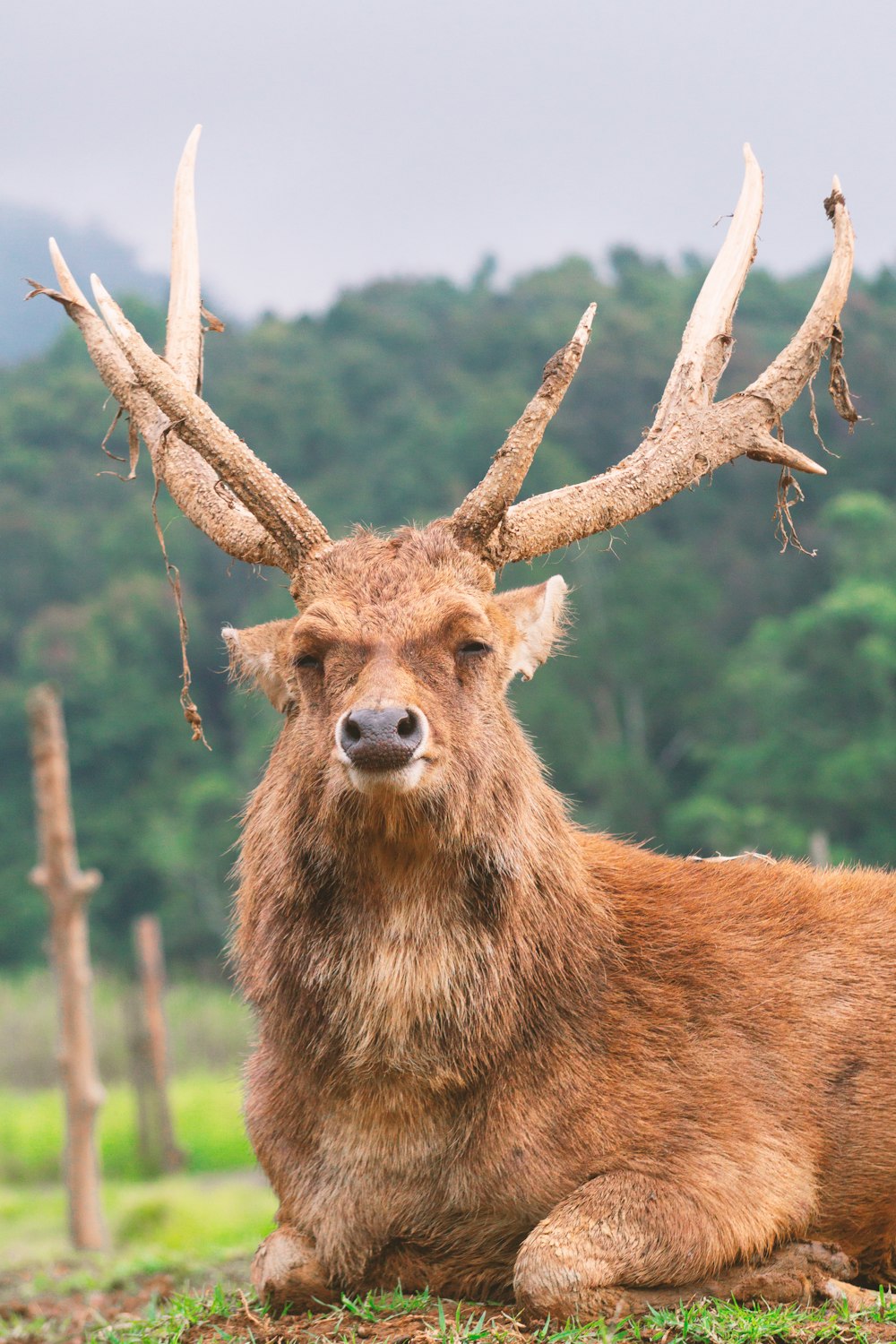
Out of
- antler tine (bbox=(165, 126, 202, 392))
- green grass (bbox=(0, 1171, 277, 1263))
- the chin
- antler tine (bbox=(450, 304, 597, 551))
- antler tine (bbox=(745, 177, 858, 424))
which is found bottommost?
green grass (bbox=(0, 1171, 277, 1263))

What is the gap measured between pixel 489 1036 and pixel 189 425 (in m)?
2.22

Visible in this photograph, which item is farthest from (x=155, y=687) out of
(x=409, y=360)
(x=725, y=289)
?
(x=725, y=289)

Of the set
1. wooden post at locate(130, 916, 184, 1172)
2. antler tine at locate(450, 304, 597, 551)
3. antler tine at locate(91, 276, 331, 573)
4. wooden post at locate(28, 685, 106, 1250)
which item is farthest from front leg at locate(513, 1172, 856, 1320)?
wooden post at locate(130, 916, 184, 1172)

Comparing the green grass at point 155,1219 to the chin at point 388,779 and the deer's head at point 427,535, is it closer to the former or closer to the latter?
the deer's head at point 427,535

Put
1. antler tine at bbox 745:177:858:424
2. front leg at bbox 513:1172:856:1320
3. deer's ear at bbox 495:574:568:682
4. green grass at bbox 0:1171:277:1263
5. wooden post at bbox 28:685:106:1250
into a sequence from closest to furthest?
front leg at bbox 513:1172:856:1320
deer's ear at bbox 495:574:568:682
antler tine at bbox 745:177:858:424
green grass at bbox 0:1171:277:1263
wooden post at bbox 28:685:106:1250

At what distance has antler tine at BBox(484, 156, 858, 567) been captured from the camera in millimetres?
5598

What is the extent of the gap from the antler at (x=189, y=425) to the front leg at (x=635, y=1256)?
2253 millimetres

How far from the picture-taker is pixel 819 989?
546cm

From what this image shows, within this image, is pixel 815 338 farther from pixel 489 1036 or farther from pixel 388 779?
pixel 489 1036

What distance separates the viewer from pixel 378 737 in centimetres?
440

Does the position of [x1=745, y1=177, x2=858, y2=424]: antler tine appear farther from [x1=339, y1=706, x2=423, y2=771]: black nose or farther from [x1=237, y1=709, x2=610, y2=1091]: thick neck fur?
[x1=339, y1=706, x2=423, y2=771]: black nose

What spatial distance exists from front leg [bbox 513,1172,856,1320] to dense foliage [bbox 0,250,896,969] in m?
35.9

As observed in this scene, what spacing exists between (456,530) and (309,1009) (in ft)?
5.29

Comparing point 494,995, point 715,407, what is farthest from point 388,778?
point 715,407
